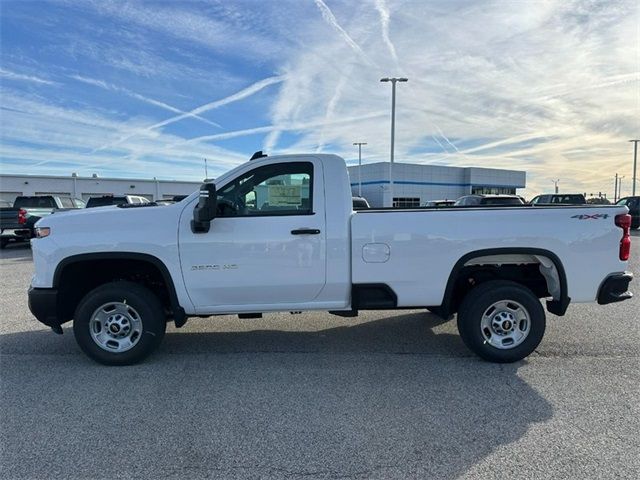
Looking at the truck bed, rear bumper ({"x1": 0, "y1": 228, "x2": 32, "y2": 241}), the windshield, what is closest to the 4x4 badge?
the truck bed

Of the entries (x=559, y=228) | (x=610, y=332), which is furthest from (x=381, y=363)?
(x=610, y=332)

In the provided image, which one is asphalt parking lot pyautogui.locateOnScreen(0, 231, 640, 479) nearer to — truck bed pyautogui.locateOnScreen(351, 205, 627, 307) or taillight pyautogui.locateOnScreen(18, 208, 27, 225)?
truck bed pyautogui.locateOnScreen(351, 205, 627, 307)

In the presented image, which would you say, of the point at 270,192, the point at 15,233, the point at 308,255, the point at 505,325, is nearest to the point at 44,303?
the point at 270,192

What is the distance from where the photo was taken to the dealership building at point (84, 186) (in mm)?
45250

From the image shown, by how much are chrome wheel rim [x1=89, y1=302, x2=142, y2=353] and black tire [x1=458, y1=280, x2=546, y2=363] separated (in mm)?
3398

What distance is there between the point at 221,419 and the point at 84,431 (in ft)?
3.30

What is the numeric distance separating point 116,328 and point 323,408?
2368 millimetres

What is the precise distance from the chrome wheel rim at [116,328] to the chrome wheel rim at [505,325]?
361 cm

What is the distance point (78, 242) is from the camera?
4336mm

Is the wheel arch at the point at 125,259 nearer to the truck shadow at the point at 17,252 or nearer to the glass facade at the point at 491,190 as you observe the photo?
the truck shadow at the point at 17,252

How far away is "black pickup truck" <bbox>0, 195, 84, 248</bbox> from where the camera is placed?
14.9 m

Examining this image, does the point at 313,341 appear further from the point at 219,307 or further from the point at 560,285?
the point at 560,285

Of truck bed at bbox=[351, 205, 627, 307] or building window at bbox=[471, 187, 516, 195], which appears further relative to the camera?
building window at bbox=[471, 187, 516, 195]

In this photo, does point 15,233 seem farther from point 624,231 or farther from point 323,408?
point 624,231
